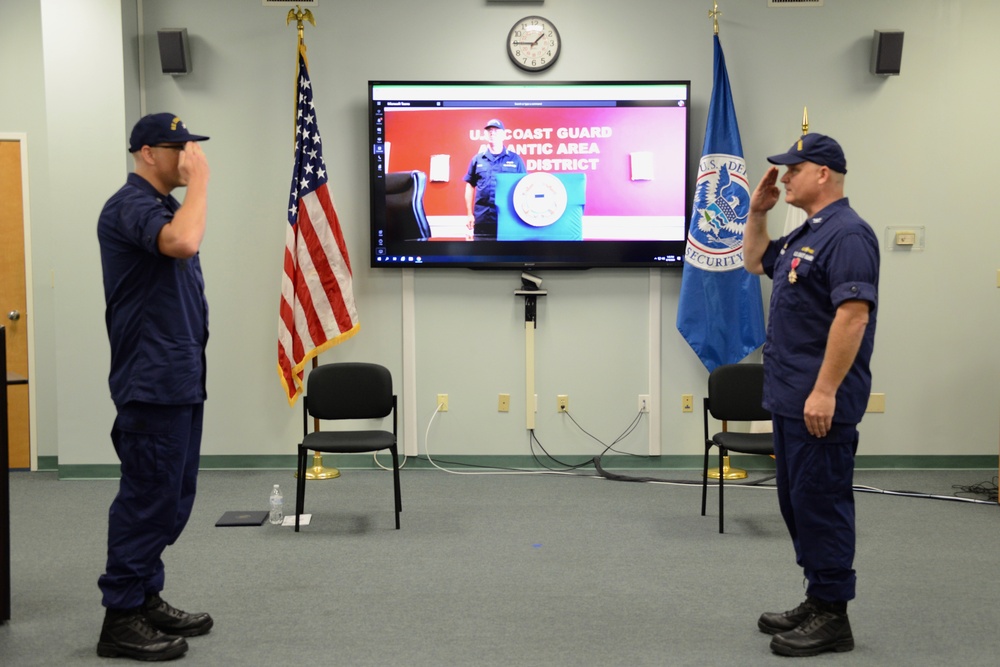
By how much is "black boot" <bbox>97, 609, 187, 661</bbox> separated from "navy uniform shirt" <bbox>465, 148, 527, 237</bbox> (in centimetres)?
321

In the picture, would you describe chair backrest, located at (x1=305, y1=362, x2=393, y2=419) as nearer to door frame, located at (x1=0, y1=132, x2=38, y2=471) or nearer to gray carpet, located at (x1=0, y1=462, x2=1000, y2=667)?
gray carpet, located at (x1=0, y1=462, x2=1000, y2=667)

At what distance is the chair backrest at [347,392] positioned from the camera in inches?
188

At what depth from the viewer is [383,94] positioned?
18.1ft

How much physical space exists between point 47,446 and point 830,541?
4807 mm

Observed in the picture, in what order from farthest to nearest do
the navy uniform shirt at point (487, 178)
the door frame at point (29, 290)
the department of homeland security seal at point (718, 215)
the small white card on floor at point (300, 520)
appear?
the door frame at point (29, 290) → the navy uniform shirt at point (487, 178) → the department of homeland security seal at point (718, 215) → the small white card on floor at point (300, 520)

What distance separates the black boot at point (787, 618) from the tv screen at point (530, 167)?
281cm

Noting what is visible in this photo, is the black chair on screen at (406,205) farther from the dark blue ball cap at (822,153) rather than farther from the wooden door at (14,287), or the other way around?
the dark blue ball cap at (822,153)

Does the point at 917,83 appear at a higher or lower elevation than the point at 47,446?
higher

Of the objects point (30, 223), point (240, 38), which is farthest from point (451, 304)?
point (30, 223)

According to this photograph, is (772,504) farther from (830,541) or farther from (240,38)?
(240,38)

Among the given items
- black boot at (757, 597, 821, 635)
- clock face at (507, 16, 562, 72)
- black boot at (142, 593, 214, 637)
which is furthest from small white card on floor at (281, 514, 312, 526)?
clock face at (507, 16, 562, 72)

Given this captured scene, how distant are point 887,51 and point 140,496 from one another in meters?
4.81

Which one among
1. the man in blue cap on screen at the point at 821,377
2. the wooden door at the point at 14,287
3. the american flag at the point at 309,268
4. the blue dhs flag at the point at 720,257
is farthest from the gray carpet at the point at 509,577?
the blue dhs flag at the point at 720,257

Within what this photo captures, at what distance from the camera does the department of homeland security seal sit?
17.9 ft
